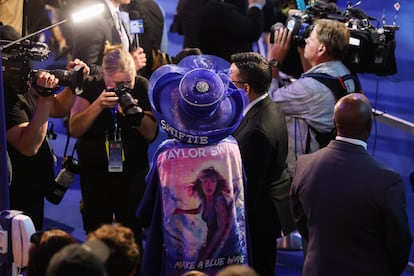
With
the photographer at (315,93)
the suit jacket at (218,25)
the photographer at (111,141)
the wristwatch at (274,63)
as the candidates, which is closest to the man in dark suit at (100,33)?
the photographer at (111,141)

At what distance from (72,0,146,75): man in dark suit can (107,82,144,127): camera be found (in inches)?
33.3

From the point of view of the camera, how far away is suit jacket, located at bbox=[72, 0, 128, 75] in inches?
190

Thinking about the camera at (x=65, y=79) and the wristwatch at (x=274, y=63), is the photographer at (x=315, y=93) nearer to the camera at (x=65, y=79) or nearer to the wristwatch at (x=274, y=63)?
the wristwatch at (x=274, y=63)

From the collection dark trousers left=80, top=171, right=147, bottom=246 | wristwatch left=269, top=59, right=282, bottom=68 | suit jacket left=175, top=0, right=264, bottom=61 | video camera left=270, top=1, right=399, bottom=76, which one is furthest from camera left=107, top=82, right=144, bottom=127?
suit jacket left=175, top=0, right=264, bottom=61

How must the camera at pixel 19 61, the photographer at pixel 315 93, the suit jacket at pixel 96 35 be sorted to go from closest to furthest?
the camera at pixel 19 61 < the photographer at pixel 315 93 < the suit jacket at pixel 96 35

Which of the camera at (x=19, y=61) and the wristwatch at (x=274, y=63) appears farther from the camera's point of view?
the wristwatch at (x=274, y=63)

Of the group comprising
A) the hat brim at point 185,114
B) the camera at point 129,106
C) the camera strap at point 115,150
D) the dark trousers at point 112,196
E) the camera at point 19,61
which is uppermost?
the camera at point 19,61

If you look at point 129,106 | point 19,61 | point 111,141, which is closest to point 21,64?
point 19,61

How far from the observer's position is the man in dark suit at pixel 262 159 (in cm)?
370

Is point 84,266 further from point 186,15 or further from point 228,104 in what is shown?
point 186,15

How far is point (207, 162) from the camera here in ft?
10.0

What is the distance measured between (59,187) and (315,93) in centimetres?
158

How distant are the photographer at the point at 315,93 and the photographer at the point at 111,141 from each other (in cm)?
82

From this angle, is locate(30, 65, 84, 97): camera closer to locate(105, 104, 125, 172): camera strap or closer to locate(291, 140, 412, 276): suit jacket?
locate(105, 104, 125, 172): camera strap
